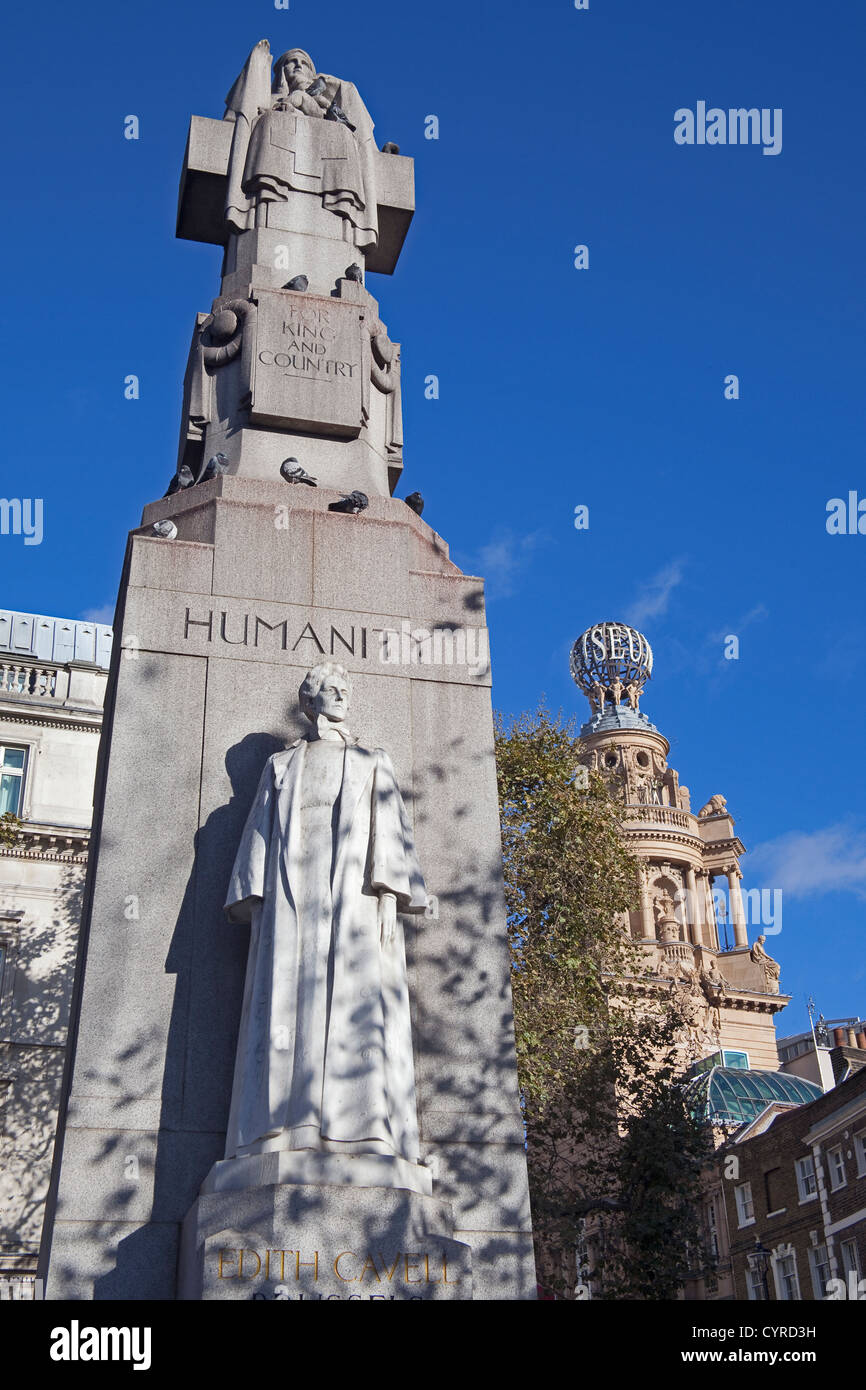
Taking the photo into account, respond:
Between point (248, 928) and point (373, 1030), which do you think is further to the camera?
point (248, 928)

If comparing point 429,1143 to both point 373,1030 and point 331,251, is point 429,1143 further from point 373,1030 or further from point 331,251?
point 331,251

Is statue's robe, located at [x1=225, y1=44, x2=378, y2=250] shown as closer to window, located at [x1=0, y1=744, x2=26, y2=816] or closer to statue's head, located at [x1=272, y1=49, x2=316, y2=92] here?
statue's head, located at [x1=272, y1=49, x2=316, y2=92]

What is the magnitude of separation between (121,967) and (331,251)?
9455 mm

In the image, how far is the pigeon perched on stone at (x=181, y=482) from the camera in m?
14.0

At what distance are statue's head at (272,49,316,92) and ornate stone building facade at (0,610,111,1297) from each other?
23875 millimetres

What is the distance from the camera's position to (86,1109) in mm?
10211

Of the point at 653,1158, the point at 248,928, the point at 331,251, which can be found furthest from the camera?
the point at 653,1158

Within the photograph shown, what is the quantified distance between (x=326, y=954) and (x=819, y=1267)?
150ft

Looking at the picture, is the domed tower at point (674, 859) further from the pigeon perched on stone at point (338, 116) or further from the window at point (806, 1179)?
the pigeon perched on stone at point (338, 116)

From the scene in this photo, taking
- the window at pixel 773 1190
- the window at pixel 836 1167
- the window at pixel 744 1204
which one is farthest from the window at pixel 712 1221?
the window at pixel 836 1167

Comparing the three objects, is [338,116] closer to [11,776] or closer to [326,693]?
[326,693]

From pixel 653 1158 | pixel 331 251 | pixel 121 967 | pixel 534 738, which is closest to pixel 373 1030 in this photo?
pixel 121 967
